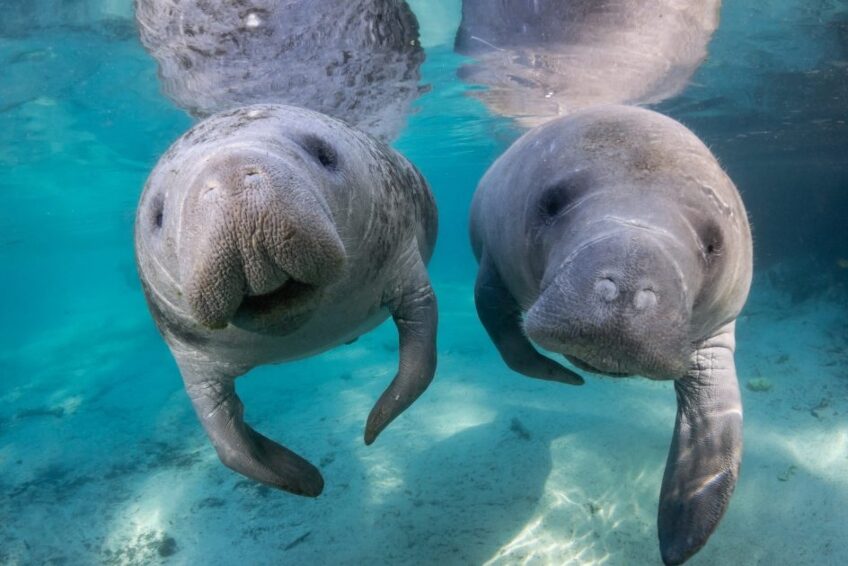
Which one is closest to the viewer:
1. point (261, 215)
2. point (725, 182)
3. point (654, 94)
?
point (261, 215)

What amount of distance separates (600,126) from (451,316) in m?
17.1

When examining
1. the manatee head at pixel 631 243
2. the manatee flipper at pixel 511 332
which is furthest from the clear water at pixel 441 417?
the manatee head at pixel 631 243

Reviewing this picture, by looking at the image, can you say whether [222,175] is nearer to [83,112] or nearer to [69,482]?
[69,482]

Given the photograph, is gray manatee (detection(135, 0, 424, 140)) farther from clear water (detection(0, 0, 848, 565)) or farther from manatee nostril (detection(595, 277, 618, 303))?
manatee nostril (detection(595, 277, 618, 303))

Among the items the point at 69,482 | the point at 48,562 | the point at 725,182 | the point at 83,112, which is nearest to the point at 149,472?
the point at 69,482

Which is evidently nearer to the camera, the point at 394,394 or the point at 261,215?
the point at 261,215

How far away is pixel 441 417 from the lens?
29.2 ft

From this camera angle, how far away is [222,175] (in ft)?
7.16

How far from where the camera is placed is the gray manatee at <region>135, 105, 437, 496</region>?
2.18 m

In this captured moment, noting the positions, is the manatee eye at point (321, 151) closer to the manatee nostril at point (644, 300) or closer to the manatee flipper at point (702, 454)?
the manatee nostril at point (644, 300)

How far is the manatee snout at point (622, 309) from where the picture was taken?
2.05m

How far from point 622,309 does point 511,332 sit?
2.73 meters

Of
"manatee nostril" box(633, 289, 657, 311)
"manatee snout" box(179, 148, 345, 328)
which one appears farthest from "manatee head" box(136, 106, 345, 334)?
"manatee nostril" box(633, 289, 657, 311)

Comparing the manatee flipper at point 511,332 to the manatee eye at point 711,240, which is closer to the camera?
the manatee eye at point 711,240
